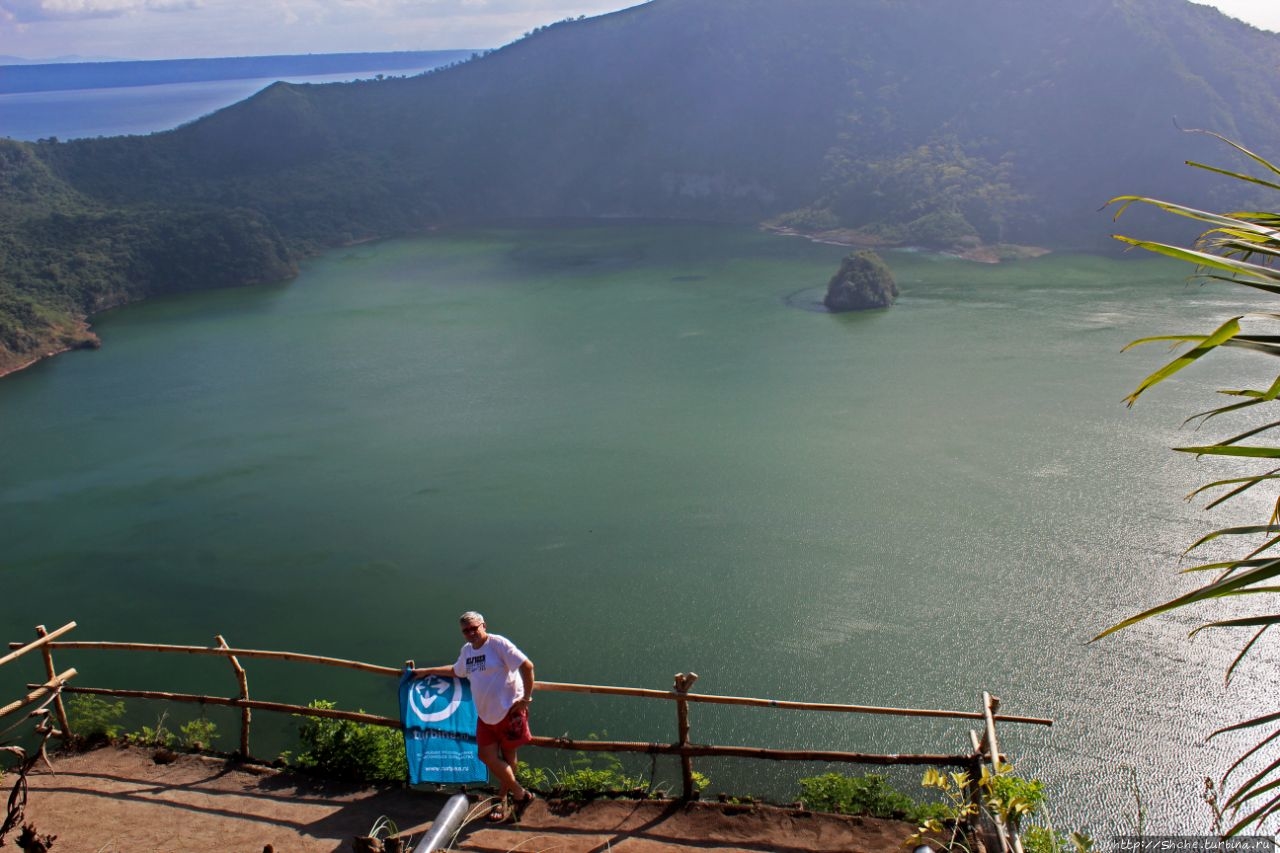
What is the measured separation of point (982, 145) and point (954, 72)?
7545mm

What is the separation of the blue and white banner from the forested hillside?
25.9 m

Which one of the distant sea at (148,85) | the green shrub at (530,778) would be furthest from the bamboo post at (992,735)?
the distant sea at (148,85)

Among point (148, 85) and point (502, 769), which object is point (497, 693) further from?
point (148, 85)

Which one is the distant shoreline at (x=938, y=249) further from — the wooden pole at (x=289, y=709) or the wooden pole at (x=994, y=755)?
the wooden pole at (x=289, y=709)

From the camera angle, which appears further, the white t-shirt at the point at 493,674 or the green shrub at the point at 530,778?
the green shrub at the point at 530,778

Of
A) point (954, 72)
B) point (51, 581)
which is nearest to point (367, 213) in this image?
point (954, 72)

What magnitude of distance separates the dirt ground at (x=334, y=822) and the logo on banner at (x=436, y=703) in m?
0.39

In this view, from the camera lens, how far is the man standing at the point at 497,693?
422 cm

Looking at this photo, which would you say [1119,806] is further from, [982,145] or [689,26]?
[689,26]

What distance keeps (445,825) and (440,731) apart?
796 mm

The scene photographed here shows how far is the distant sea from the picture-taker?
99.6 meters

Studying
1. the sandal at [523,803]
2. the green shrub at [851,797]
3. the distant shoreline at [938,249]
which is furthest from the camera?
the distant shoreline at [938,249]

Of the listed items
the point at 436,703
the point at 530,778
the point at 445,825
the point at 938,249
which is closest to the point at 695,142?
the point at 938,249

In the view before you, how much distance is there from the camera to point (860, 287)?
86.8 feet
